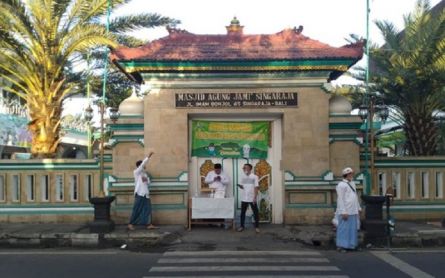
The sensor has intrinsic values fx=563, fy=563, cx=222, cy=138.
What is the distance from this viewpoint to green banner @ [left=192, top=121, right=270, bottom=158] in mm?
13820

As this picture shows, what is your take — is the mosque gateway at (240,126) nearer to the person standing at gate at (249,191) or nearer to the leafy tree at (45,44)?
the person standing at gate at (249,191)

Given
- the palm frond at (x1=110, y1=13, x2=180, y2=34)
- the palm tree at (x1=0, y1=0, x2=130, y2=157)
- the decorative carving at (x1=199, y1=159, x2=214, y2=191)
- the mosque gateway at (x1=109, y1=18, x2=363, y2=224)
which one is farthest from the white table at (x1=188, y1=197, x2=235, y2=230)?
the palm frond at (x1=110, y1=13, x2=180, y2=34)

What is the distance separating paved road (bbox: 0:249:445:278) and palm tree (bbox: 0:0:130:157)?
5732mm

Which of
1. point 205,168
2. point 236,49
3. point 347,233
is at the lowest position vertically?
point 347,233

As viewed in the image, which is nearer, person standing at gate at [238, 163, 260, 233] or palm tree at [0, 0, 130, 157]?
person standing at gate at [238, 163, 260, 233]

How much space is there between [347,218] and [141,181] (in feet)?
15.2

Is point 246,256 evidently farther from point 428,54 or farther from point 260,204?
point 428,54

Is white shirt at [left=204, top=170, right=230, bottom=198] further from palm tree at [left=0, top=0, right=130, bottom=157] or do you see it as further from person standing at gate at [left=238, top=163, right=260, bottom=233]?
palm tree at [left=0, top=0, right=130, bottom=157]

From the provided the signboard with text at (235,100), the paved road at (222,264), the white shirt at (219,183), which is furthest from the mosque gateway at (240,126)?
the paved road at (222,264)

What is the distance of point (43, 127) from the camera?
16.1 metres

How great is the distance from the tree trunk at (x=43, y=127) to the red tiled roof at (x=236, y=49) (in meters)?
3.71

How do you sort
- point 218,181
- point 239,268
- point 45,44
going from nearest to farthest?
point 239,268, point 218,181, point 45,44

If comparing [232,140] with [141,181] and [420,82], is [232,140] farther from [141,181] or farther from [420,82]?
[420,82]

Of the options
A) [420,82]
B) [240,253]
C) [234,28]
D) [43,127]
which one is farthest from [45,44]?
[420,82]
